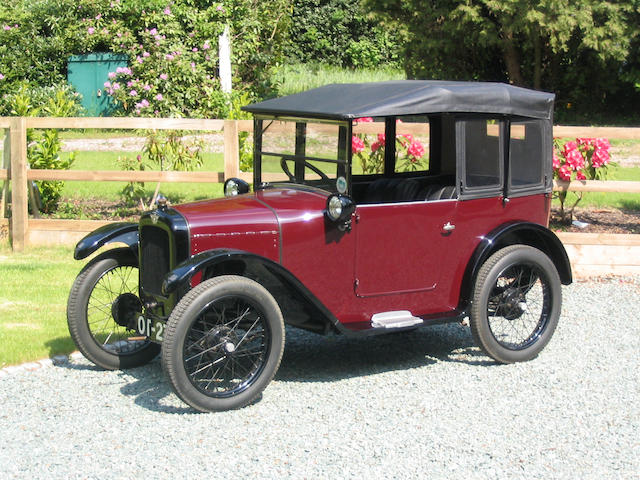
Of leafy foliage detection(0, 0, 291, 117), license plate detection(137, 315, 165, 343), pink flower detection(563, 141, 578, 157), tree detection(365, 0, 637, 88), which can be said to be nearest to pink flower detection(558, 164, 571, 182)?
pink flower detection(563, 141, 578, 157)

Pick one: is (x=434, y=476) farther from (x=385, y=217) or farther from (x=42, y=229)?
(x=42, y=229)

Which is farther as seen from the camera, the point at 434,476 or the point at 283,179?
the point at 283,179

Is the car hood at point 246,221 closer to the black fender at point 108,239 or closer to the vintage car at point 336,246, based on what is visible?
the vintage car at point 336,246

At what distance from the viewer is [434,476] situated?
3979 millimetres

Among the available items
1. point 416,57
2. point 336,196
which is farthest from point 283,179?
point 416,57

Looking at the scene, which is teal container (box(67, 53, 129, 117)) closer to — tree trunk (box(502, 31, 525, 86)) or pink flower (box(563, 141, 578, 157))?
tree trunk (box(502, 31, 525, 86))

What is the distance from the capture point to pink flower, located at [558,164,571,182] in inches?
327

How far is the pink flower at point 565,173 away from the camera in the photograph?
Answer: 27.2 ft

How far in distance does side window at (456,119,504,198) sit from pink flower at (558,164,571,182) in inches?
109

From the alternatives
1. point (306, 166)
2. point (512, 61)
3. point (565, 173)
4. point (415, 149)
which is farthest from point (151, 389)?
point (512, 61)

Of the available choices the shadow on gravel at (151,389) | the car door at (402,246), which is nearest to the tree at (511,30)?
the car door at (402,246)

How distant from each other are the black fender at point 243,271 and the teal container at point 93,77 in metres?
12.5

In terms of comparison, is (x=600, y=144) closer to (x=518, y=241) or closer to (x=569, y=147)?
(x=569, y=147)

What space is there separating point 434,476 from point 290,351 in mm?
2142
